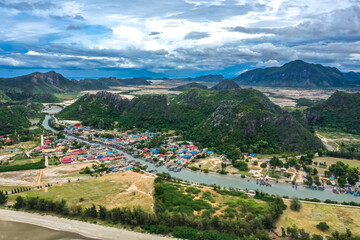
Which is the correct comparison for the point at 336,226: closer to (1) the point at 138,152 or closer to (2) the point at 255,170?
(2) the point at 255,170

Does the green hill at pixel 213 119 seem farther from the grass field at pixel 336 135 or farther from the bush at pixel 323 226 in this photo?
the bush at pixel 323 226

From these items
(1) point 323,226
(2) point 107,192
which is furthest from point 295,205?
(2) point 107,192

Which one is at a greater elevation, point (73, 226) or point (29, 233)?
point (73, 226)

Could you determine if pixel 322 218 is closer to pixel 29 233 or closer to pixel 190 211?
pixel 190 211

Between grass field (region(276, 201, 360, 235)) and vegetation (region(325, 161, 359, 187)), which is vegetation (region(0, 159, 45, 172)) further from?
vegetation (region(325, 161, 359, 187))

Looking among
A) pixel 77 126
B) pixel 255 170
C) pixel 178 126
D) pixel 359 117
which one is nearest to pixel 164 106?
pixel 178 126

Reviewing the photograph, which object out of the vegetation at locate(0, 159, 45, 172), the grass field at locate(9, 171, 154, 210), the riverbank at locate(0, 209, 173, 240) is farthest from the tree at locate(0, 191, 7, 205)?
the vegetation at locate(0, 159, 45, 172)
